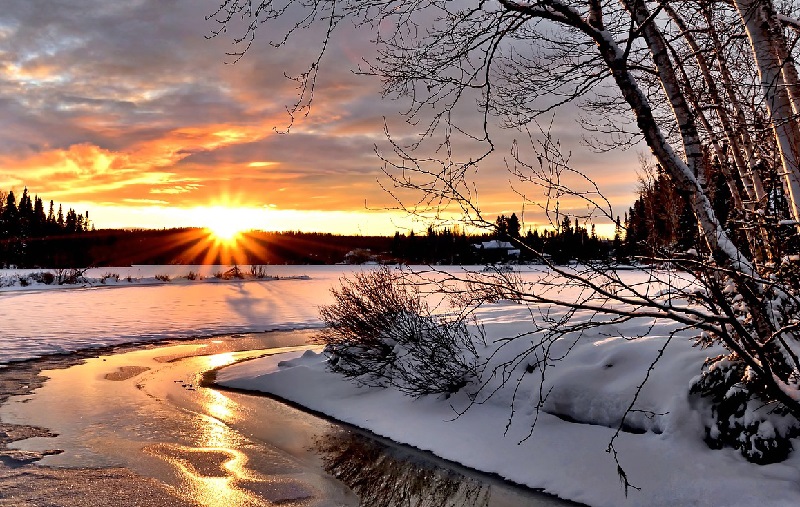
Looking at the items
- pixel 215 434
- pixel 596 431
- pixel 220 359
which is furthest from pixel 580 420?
pixel 220 359

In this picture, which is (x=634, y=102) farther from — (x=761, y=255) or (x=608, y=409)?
(x=608, y=409)

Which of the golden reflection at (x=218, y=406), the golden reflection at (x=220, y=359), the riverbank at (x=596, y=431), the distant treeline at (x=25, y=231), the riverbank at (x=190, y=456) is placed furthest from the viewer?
the distant treeline at (x=25, y=231)

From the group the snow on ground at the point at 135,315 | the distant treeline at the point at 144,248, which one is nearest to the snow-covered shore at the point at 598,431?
the snow on ground at the point at 135,315

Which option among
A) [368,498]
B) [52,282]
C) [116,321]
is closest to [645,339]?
[368,498]

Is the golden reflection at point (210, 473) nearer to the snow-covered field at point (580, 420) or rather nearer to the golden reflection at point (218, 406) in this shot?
the golden reflection at point (218, 406)

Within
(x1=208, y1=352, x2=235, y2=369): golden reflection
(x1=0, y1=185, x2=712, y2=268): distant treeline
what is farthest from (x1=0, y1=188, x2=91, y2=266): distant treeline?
(x1=208, y1=352, x2=235, y2=369): golden reflection

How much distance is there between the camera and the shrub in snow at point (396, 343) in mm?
9969

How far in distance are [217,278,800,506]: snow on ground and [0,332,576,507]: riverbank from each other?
19.7 inches

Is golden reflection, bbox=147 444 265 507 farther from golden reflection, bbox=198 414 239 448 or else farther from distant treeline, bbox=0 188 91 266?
distant treeline, bbox=0 188 91 266

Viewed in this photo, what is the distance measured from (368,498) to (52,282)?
44.6 metres

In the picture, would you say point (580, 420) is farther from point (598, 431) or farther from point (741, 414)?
point (741, 414)

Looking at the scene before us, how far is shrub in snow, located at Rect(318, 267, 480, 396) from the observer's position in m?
9.97

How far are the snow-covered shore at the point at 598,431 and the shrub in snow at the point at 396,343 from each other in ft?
1.22

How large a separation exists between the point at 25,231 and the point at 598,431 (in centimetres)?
9423
